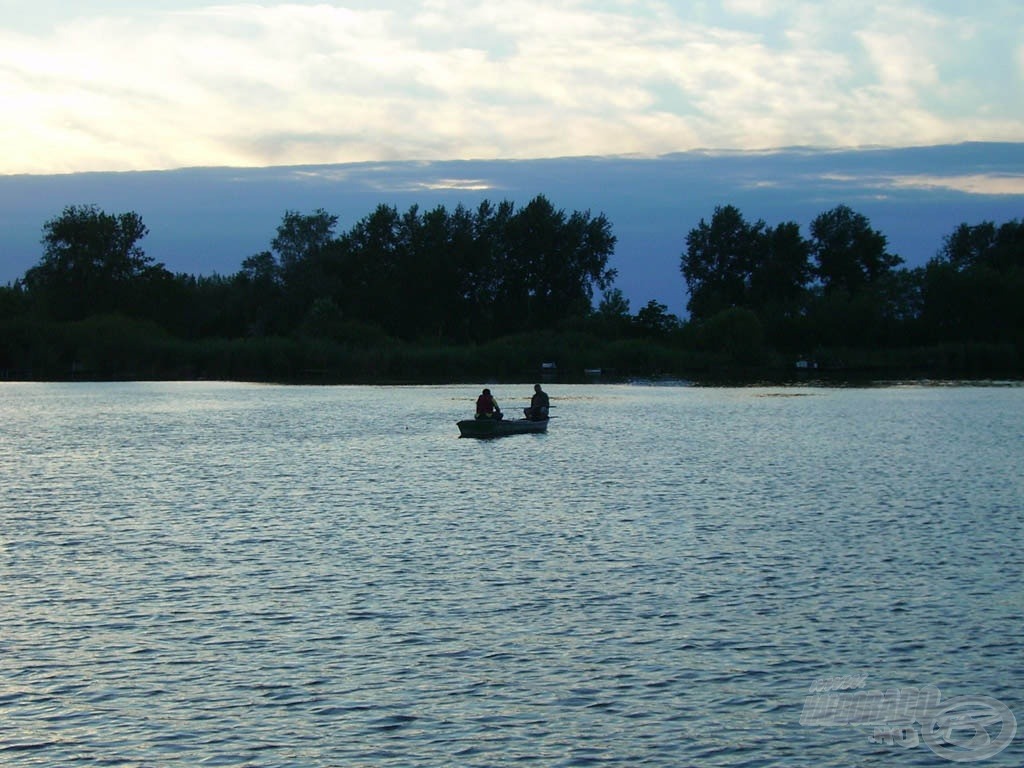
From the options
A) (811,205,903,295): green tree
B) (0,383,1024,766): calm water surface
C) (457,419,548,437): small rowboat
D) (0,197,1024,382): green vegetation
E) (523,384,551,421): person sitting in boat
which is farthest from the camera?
(811,205,903,295): green tree

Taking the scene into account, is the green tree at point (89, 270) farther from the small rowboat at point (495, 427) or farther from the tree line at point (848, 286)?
the small rowboat at point (495, 427)

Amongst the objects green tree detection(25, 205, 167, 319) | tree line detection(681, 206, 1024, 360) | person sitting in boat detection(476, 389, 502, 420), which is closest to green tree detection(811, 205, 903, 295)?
tree line detection(681, 206, 1024, 360)

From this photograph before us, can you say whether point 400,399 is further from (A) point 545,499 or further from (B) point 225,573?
(B) point 225,573

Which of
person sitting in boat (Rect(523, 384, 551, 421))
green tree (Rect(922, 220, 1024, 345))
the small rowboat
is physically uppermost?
green tree (Rect(922, 220, 1024, 345))

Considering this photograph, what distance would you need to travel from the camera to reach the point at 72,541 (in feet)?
73.4

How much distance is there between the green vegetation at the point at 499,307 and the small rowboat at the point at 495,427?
55.8 m

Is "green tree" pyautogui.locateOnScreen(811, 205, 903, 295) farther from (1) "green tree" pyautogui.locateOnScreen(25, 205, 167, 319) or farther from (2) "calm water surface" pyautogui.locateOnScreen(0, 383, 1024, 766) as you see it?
(2) "calm water surface" pyautogui.locateOnScreen(0, 383, 1024, 766)

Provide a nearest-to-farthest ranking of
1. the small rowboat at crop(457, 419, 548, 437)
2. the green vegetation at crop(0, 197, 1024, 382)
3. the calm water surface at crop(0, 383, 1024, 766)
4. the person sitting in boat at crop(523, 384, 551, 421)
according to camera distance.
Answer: the calm water surface at crop(0, 383, 1024, 766), the small rowboat at crop(457, 419, 548, 437), the person sitting in boat at crop(523, 384, 551, 421), the green vegetation at crop(0, 197, 1024, 382)

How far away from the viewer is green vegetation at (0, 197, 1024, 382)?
10625 centimetres

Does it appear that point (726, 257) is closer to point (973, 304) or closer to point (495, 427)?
point (973, 304)

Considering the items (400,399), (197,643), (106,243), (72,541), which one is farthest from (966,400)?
(106,243)

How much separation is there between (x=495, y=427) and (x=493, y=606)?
28.1m

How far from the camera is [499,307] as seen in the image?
128m

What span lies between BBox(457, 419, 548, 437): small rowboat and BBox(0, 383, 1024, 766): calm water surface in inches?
245
